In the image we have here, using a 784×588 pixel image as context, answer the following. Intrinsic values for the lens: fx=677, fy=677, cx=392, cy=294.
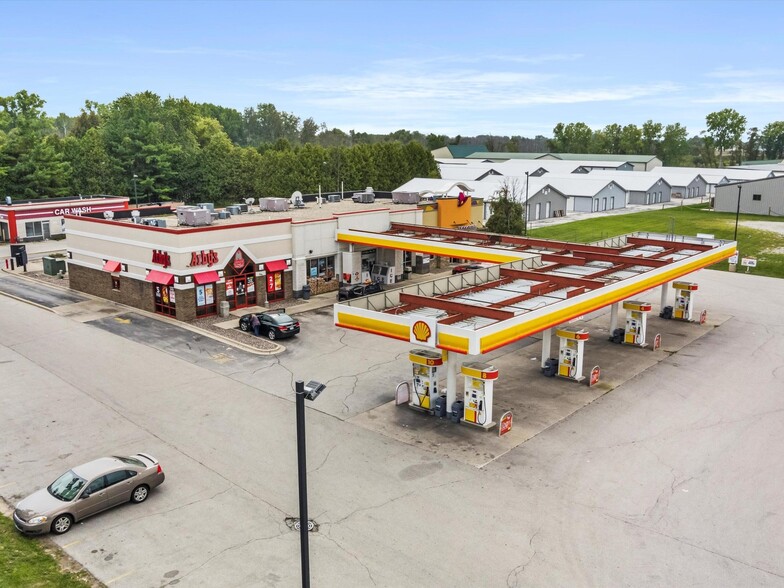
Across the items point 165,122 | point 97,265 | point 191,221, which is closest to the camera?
point 191,221

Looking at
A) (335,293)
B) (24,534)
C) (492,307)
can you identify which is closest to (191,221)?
(335,293)

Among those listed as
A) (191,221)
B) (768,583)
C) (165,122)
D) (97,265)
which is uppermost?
(165,122)

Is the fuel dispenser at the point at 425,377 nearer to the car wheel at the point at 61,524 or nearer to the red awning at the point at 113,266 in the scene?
the car wheel at the point at 61,524

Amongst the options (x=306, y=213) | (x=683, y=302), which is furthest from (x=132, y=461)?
(x=306, y=213)

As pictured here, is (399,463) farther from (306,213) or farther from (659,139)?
(659,139)

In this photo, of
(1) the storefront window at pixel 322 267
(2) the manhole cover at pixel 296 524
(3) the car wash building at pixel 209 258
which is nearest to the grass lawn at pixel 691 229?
(3) the car wash building at pixel 209 258

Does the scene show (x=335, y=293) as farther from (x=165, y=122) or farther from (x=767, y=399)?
(x=165, y=122)
